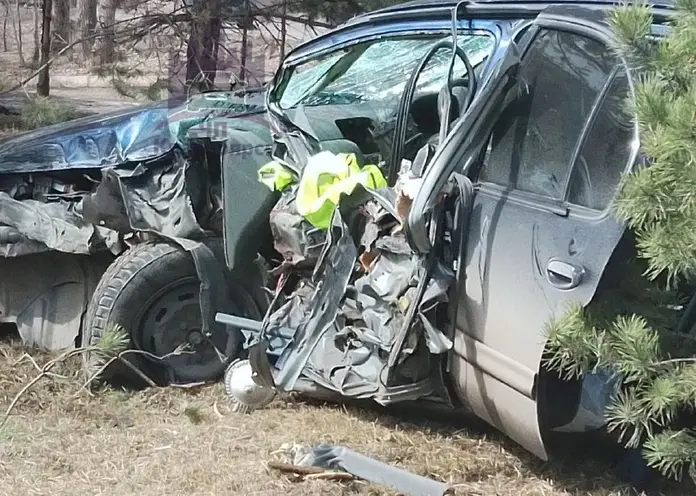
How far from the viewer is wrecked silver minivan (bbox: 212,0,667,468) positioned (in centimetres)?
334

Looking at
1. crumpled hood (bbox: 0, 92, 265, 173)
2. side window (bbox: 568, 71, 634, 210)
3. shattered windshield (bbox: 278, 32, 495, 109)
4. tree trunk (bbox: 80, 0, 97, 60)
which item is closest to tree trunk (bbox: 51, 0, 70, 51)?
tree trunk (bbox: 80, 0, 97, 60)

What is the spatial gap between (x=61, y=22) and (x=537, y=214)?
34.9ft

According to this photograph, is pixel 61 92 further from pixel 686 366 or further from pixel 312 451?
pixel 686 366

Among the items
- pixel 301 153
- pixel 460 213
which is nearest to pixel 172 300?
pixel 301 153

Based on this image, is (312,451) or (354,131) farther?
(354,131)

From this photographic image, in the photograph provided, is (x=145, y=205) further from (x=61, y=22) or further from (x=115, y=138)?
(x=61, y=22)

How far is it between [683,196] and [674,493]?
1572 millimetres

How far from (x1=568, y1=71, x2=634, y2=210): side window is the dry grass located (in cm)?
123

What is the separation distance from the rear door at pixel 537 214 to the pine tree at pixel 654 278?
13 centimetres

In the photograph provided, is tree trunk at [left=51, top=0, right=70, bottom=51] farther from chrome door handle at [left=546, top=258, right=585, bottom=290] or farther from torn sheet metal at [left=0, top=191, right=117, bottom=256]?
chrome door handle at [left=546, top=258, right=585, bottom=290]

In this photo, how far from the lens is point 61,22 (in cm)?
1265

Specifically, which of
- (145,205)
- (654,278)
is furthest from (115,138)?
(654,278)

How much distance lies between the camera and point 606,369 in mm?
3219

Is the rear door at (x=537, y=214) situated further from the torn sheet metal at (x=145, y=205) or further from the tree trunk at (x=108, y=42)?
the tree trunk at (x=108, y=42)
